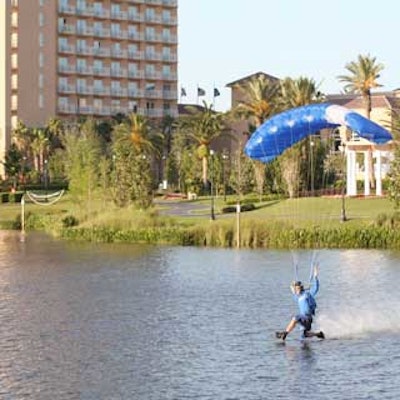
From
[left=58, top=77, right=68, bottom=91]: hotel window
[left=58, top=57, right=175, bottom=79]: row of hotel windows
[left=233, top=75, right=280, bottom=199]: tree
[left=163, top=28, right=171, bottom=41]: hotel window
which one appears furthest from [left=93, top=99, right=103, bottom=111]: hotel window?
[left=233, top=75, right=280, bottom=199]: tree

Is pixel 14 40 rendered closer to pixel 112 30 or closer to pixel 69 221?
pixel 112 30

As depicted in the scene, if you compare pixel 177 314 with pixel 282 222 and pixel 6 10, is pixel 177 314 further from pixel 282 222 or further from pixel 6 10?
pixel 6 10

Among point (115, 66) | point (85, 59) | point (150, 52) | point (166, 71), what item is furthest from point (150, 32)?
point (85, 59)

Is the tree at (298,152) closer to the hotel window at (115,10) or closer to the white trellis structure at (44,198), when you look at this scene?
the white trellis structure at (44,198)

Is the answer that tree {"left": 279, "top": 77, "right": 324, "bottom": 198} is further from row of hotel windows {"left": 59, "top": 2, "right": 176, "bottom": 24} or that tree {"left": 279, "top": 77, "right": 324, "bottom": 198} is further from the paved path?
row of hotel windows {"left": 59, "top": 2, "right": 176, "bottom": 24}

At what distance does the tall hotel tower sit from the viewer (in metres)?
139

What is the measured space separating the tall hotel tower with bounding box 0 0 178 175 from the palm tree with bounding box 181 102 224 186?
32696 millimetres

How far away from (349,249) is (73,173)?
101ft

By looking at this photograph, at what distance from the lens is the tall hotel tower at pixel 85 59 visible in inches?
5487

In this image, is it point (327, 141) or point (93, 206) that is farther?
point (327, 141)

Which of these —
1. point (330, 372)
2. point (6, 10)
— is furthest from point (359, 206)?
point (6, 10)

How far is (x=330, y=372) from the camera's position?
2500cm

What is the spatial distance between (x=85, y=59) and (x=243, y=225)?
86.6 metres

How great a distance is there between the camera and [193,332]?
31.1 metres
